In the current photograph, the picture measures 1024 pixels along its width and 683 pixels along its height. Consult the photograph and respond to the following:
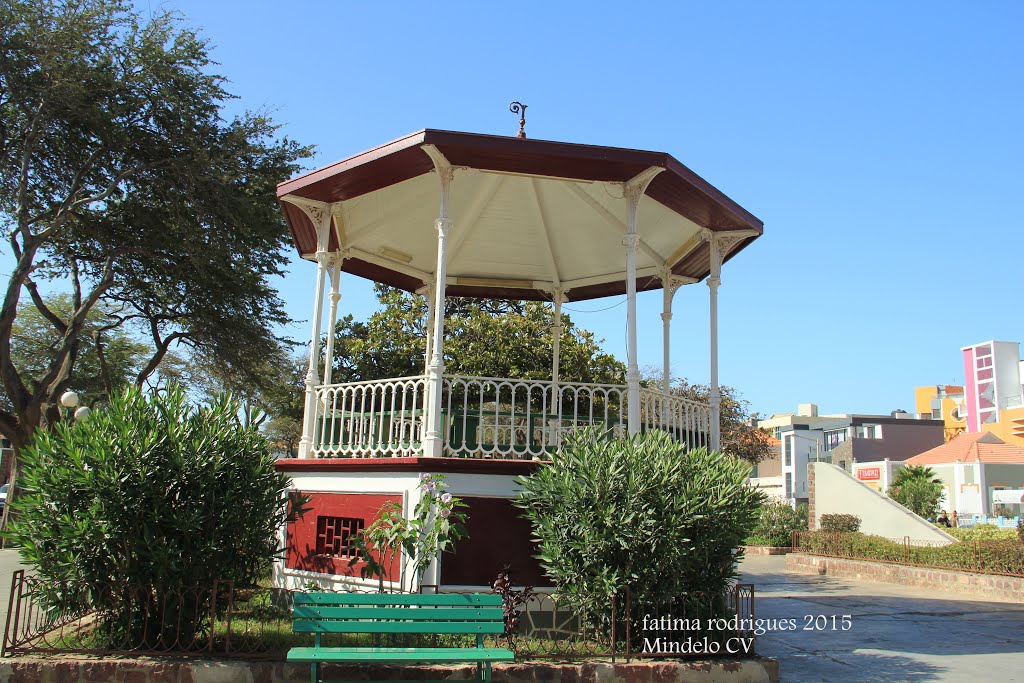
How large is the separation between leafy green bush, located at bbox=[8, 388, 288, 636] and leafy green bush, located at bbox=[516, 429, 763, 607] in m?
3.07

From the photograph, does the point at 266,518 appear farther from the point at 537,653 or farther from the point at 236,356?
the point at 236,356

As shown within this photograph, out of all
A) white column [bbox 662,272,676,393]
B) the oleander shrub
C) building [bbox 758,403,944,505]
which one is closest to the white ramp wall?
the oleander shrub

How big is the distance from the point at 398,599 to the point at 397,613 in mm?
137

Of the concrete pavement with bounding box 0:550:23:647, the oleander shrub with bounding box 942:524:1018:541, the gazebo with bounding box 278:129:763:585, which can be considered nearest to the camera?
the gazebo with bounding box 278:129:763:585

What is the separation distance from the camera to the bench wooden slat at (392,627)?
7203 millimetres

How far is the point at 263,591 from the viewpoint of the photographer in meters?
10.6

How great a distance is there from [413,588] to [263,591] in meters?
2.74

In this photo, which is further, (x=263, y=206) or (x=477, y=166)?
(x=263, y=206)

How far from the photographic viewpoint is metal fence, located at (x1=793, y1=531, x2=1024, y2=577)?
18016 mm

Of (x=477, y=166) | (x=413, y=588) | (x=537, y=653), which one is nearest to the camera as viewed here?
(x=537, y=653)

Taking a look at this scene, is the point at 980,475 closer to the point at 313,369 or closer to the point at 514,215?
the point at 514,215

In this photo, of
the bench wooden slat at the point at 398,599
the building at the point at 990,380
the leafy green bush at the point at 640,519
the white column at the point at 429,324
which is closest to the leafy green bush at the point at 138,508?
the bench wooden slat at the point at 398,599

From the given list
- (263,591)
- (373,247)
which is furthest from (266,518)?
(373,247)

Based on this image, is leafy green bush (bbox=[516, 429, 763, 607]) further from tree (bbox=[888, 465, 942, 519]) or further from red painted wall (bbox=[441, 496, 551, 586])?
tree (bbox=[888, 465, 942, 519])
